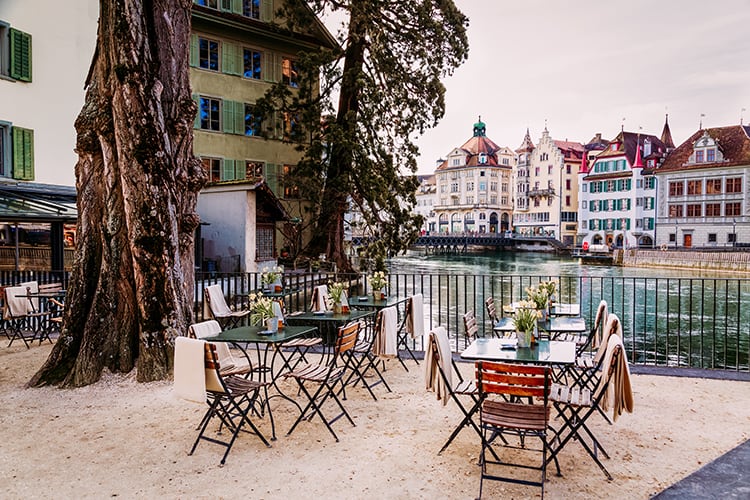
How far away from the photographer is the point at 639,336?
765 inches

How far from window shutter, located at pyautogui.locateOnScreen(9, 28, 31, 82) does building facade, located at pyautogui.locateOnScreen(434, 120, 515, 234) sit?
247ft

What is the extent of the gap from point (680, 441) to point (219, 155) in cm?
2175

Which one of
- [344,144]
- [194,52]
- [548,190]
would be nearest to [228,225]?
[344,144]

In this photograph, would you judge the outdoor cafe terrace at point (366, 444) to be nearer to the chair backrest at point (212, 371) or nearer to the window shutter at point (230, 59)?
the chair backrest at point (212, 371)

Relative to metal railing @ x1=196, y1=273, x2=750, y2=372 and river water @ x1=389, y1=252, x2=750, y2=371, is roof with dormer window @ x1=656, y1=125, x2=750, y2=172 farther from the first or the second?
metal railing @ x1=196, y1=273, x2=750, y2=372

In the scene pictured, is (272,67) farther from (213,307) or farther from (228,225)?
(213,307)

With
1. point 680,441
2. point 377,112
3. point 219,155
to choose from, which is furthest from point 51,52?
point 680,441

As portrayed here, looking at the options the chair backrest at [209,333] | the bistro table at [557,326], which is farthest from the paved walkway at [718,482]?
the chair backrest at [209,333]

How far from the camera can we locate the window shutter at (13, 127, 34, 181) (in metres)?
17.1

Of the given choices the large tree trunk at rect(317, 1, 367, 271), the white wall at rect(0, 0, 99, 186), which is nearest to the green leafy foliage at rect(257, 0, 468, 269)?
the large tree trunk at rect(317, 1, 367, 271)

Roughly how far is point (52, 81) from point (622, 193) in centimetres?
5881

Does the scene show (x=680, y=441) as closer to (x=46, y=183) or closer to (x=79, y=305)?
(x=79, y=305)

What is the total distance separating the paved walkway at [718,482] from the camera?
12.9 ft

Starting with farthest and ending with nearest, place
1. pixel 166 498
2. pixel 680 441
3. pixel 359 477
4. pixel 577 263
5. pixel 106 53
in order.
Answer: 1. pixel 577 263
2. pixel 106 53
3. pixel 680 441
4. pixel 359 477
5. pixel 166 498
